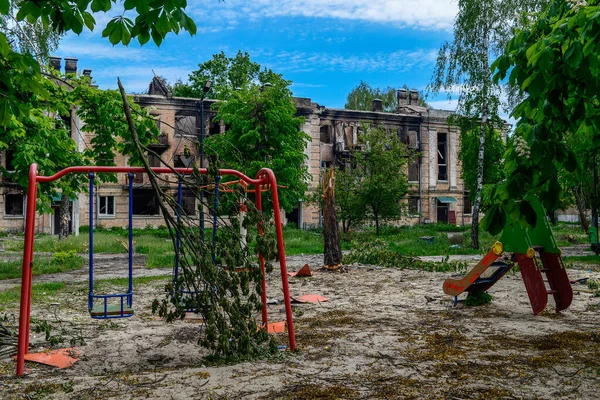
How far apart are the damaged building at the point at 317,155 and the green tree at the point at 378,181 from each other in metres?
2.81

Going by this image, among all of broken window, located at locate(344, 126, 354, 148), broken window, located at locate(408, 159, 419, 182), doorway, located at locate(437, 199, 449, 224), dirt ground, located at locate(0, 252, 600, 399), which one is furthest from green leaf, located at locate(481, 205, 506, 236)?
doorway, located at locate(437, 199, 449, 224)

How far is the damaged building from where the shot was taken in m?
32.8

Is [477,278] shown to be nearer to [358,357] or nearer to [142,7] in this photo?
[358,357]

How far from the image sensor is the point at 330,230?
48.0 feet

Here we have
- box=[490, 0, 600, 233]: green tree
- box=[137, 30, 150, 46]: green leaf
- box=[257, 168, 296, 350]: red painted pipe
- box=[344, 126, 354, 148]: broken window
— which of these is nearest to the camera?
box=[490, 0, 600, 233]: green tree

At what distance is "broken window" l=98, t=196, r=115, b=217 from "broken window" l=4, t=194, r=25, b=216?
423 centimetres

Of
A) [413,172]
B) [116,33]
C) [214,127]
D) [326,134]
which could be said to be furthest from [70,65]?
[116,33]

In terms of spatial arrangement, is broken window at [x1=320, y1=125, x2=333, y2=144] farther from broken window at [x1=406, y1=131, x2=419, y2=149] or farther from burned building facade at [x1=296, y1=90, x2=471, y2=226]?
broken window at [x1=406, y1=131, x2=419, y2=149]

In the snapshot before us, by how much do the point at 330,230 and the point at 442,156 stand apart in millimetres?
28200

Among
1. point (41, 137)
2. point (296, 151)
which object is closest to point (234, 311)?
point (41, 137)

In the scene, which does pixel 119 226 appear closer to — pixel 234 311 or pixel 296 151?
pixel 296 151

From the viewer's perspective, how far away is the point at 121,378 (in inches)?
192

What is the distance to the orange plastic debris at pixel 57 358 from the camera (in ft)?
18.1

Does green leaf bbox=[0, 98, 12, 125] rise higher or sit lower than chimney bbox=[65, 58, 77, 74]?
lower
